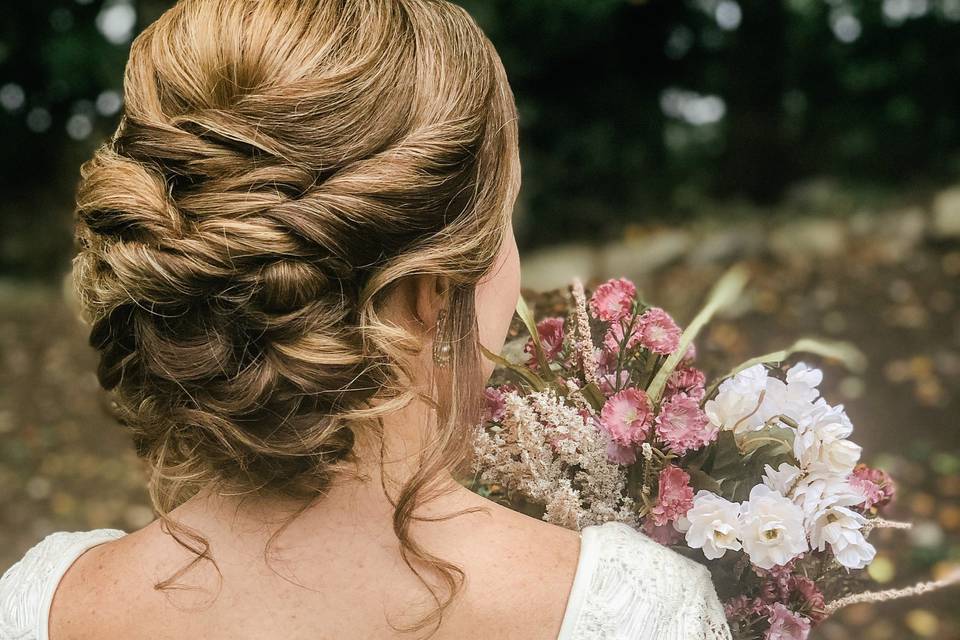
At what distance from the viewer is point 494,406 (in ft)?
5.01

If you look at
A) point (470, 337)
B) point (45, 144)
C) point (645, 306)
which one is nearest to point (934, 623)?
point (645, 306)

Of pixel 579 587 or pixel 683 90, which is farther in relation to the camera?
pixel 683 90

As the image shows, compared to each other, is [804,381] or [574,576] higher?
[804,381]

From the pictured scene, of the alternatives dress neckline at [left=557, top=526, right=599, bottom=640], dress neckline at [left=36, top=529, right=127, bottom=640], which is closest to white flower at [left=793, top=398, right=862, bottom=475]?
dress neckline at [left=557, top=526, right=599, bottom=640]

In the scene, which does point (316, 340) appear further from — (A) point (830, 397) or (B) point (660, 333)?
(A) point (830, 397)

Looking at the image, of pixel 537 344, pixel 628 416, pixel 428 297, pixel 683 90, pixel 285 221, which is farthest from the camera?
pixel 683 90

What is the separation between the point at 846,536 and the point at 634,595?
33 cm

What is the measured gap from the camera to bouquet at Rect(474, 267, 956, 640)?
131cm

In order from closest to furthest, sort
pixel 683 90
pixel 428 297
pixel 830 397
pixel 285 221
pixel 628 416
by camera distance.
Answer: pixel 285 221 → pixel 428 297 → pixel 628 416 → pixel 830 397 → pixel 683 90

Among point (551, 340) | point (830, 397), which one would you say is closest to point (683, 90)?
point (830, 397)

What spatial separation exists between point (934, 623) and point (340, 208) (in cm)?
356

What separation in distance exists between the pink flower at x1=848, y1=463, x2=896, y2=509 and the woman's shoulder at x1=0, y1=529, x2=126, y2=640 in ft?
3.73

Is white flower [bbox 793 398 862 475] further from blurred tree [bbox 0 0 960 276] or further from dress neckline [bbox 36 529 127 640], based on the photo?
blurred tree [bbox 0 0 960 276]

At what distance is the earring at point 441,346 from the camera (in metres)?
1.29
